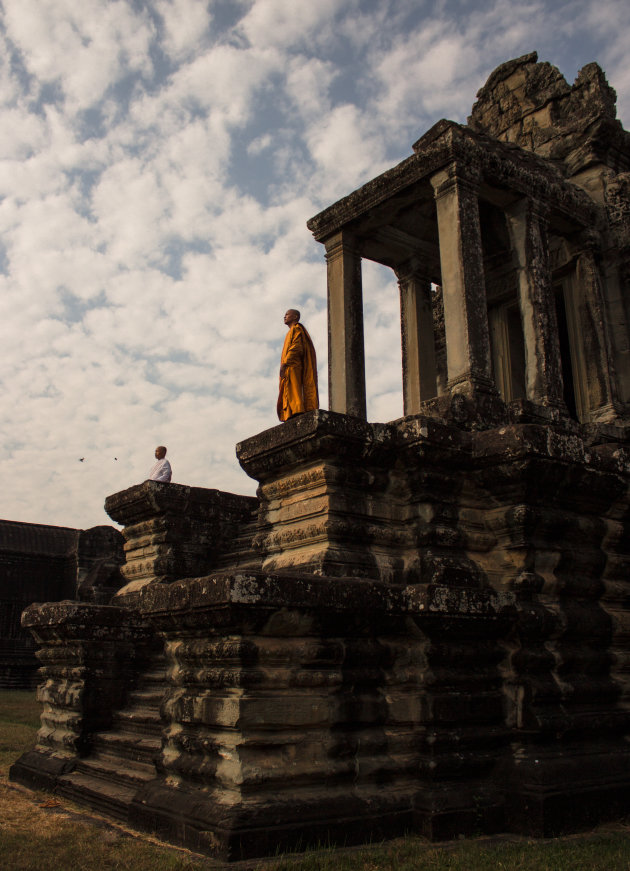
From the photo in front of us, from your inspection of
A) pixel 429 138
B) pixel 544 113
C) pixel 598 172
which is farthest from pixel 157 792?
pixel 544 113

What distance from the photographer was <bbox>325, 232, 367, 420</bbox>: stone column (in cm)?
1002

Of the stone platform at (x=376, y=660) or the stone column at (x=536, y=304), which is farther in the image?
the stone column at (x=536, y=304)

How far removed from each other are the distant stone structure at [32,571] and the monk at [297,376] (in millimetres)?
16067

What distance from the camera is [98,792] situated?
5664 millimetres

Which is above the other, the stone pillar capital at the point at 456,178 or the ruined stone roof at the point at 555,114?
the ruined stone roof at the point at 555,114

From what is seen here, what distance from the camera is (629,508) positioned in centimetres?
648

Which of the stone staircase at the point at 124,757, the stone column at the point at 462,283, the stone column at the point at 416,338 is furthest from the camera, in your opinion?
the stone column at the point at 416,338

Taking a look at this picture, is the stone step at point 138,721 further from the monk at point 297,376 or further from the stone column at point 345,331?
the stone column at point 345,331

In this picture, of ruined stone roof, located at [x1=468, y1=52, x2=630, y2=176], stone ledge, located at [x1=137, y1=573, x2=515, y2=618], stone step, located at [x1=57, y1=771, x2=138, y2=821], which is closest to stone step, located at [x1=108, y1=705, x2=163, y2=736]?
stone step, located at [x1=57, y1=771, x2=138, y2=821]

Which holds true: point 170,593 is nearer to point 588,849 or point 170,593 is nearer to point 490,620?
point 490,620

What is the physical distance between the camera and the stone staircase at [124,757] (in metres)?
5.63

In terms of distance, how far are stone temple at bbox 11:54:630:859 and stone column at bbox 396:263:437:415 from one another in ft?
7.36

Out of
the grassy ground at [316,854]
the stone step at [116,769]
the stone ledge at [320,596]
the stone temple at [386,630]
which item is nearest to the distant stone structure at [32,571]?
the stone temple at [386,630]

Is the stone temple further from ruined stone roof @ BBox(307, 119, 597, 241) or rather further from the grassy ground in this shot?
the grassy ground
